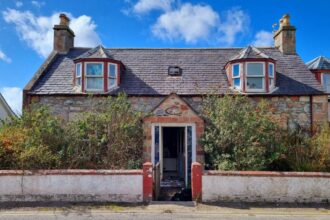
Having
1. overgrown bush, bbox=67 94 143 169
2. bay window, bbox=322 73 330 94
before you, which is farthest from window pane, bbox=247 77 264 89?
overgrown bush, bbox=67 94 143 169

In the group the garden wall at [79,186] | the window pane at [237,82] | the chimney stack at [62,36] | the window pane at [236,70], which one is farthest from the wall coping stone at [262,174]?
the chimney stack at [62,36]

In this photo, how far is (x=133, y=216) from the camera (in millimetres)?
8969

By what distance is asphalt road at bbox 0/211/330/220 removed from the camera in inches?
347

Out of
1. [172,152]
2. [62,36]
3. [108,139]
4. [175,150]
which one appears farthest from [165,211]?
[62,36]

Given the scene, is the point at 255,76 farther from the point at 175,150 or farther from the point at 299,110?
the point at 175,150

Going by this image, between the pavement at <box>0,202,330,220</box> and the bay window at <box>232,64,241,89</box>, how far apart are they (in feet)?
24.0

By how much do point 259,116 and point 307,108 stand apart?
4.52 m

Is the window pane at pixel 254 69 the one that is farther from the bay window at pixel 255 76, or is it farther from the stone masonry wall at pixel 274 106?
the stone masonry wall at pixel 274 106

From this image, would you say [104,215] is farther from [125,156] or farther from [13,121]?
[13,121]

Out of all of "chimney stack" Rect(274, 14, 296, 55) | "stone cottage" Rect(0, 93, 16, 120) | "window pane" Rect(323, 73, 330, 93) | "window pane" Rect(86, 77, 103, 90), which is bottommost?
"stone cottage" Rect(0, 93, 16, 120)

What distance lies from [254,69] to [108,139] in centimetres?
841

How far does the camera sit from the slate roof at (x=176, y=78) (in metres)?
15.6

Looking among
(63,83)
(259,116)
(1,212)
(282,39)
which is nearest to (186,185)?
(259,116)

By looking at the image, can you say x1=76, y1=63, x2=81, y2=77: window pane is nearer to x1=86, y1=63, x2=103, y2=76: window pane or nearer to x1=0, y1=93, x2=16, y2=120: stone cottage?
x1=86, y1=63, x2=103, y2=76: window pane
